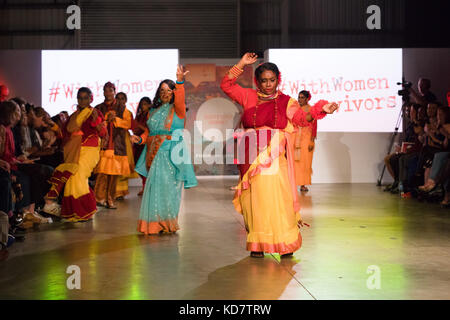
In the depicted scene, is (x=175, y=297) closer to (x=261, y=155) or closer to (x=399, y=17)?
(x=261, y=155)

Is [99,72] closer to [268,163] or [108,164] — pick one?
[108,164]

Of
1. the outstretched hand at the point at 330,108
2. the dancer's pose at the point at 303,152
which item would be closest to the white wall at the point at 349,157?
the dancer's pose at the point at 303,152

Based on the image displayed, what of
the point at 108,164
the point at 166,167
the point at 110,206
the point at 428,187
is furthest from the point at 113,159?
the point at 428,187

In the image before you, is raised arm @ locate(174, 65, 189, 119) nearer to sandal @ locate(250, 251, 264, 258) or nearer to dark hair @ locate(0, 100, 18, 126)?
dark hair @ locate(0, 100, 18, 126)

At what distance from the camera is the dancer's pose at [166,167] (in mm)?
5102

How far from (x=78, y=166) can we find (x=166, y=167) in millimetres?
1219

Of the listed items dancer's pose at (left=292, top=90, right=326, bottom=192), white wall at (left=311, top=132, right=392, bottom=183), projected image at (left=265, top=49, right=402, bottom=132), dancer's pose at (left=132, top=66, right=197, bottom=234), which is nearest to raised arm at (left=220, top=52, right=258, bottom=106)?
dancer's pose at (left=132, top=66, right=197, bottom=234)

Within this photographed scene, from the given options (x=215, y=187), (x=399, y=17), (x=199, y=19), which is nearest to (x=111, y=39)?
(x=199, y=19)

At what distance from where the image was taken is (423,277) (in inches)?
138

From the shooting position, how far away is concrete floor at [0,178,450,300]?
125 inches

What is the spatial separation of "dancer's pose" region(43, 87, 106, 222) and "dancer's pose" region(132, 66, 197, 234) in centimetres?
97

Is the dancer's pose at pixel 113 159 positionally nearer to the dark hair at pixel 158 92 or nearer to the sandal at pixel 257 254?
the dark hair at pixel 158 92

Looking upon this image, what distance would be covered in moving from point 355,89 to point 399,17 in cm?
376

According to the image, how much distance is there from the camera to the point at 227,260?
4.01m
